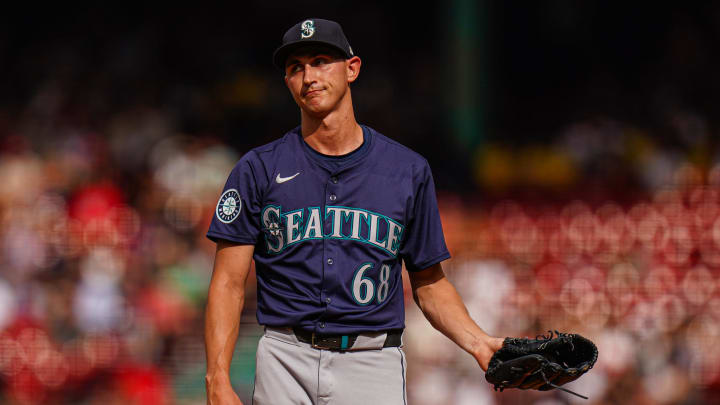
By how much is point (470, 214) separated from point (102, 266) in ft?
8.43

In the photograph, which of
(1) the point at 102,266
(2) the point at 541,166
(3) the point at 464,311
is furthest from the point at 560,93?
(3) the point at 464,311

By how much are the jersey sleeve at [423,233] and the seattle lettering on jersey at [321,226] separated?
0.11m

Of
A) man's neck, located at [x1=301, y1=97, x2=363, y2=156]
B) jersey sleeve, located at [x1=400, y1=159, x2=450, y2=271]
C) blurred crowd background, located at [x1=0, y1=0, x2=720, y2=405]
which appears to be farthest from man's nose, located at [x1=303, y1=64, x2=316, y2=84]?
blurred crowd background, located at [x1=0, y1=0, x2=720, y2=405]

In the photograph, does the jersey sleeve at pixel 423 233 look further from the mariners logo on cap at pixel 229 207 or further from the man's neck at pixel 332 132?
the mariners logo on cap at pixel 229 207

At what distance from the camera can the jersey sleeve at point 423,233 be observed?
2.92 metres

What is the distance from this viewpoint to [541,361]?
105 inches

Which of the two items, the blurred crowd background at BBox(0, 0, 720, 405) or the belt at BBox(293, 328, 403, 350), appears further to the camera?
the blurred crowd background at BBox(0, 0, 720, 405)

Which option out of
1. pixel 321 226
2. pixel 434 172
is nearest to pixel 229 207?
pixel 321 226

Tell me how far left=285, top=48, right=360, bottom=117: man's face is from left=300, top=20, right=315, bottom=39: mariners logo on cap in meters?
0.05

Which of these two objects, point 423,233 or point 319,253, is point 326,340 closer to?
point 319,253

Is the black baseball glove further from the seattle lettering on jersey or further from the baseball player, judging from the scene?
the seattle lettering on jersey

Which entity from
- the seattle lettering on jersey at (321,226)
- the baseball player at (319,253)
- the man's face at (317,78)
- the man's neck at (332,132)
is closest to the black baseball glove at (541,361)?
the baseball player at (319,253)

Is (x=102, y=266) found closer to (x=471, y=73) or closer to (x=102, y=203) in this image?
(x=102, y=203)

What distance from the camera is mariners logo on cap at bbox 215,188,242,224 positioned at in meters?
2.80
